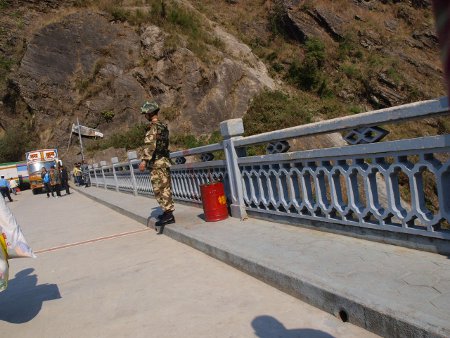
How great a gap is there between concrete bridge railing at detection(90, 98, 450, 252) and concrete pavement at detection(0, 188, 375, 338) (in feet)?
4.10

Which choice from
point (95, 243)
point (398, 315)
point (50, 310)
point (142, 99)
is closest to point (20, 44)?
point (142, 99)

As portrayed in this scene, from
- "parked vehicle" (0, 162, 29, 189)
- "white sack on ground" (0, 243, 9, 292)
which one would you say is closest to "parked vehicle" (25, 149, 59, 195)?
"parked vehicle" (0, 162, 29, 189)

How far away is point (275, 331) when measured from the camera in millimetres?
3062

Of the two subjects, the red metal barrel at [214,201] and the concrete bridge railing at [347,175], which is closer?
the concrete bridge railing at [347,175]

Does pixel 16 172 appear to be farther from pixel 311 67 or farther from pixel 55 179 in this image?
pixel 311 67

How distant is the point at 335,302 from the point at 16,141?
40921mm

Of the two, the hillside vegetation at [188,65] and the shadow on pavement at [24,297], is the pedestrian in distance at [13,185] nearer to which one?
the hillside vegetation at [188,65]

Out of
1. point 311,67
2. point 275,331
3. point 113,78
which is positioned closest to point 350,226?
point 275,331

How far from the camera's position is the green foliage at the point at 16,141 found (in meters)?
38.4

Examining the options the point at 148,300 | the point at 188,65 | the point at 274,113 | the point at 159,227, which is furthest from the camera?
the point at 188,65

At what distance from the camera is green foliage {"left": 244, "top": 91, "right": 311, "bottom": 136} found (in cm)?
2972

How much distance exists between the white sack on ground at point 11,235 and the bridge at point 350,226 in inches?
86.7

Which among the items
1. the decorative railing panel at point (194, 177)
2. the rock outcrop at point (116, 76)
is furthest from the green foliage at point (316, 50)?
the decorative railing panel at point (194, 177)

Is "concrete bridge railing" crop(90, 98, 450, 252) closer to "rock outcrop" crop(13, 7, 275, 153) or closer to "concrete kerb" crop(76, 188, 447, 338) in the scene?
"concrete kerb" crop(76, 188, 447, 338)
